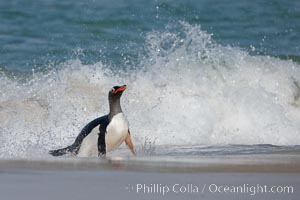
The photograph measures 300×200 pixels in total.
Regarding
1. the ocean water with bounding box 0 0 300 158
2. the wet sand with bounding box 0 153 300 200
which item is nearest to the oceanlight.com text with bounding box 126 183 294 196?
the wet sand with bounding box 0 153 300 200

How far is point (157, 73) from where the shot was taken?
13953 millimetres

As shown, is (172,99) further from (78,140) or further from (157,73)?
(78,140)

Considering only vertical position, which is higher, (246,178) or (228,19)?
(228,19)

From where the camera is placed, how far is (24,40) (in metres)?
17.6

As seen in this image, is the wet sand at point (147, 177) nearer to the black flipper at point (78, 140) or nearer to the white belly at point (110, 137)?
the black flipper at point (78, 140)

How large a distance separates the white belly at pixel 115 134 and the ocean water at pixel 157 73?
27 cm

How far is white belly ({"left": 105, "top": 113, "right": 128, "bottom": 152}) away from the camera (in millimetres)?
9854

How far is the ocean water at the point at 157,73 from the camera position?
36.9 feet

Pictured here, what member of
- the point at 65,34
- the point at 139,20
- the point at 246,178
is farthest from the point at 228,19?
the point at 246,178

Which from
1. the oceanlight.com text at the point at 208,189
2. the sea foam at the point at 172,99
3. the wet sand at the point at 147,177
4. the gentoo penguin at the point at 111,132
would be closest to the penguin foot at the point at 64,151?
the gentoo penguin at the point at 111,132

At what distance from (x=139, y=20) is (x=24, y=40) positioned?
79.9 inches

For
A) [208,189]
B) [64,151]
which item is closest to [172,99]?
[64,151]

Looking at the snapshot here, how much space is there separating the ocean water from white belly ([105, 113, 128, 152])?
27 cm

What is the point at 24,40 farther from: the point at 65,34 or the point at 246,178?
the point at 246,178
